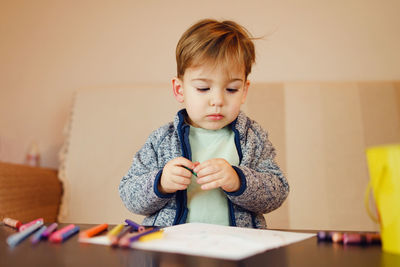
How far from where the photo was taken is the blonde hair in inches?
32.5

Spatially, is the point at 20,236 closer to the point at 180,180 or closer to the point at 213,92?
the point at 180,180

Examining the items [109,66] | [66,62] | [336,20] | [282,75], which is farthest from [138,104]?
[336,20]

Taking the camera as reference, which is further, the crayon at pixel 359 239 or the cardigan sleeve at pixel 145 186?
the cardigan sleeve at pixel 145 186

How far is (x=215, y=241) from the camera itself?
1.50 ft

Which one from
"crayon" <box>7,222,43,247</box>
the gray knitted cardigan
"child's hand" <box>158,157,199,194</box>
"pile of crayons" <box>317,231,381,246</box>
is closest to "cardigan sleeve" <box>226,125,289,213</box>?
the gray knitted cardigan

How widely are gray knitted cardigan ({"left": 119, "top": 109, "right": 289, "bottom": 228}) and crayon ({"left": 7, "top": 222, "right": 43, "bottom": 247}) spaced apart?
0.24m

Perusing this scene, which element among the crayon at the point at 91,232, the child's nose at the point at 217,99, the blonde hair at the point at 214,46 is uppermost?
the blonde hair at the point at 214,46

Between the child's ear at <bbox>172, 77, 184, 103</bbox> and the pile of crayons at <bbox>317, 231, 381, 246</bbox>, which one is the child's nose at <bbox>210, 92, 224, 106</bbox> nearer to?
the child's ear at <bbox>172, 77, 184, 103</bbox>

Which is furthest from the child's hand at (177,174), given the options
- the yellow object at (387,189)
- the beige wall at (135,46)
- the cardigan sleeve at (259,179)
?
the beige wall at (135,46)

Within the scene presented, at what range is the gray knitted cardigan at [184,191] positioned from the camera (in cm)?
78

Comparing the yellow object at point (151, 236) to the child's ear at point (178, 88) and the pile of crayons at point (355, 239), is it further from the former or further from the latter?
the child's ear at point (178, 88)

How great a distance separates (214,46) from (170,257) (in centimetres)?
53

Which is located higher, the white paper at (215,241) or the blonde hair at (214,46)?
the blonde hair at (214,46)

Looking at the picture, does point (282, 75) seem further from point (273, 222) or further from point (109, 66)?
point (109, 66)
